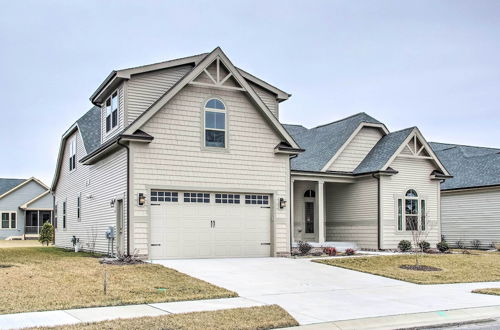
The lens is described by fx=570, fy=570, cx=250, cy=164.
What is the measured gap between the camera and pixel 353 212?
2803 cm

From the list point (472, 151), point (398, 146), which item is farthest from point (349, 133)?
point (472, 151)

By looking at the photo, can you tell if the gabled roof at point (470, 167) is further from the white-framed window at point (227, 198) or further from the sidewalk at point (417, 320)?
the sidewalk at point (417, 320)

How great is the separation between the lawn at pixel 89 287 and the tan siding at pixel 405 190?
13176 millimetres

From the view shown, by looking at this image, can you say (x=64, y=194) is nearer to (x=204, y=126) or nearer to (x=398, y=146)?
(x=204, y=126)

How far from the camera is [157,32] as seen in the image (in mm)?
20578

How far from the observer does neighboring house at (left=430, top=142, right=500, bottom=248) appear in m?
31.4

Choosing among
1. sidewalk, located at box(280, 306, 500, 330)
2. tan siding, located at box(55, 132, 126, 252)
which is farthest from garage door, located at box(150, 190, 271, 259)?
sidewalk, located at box(280, 306, 500, 330)

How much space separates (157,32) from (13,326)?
13.5 metres

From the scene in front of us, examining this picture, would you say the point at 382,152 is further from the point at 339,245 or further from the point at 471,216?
the point at 471,216

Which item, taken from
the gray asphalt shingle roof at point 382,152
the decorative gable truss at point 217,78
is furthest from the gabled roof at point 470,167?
the decorative gable truss at point 217,78

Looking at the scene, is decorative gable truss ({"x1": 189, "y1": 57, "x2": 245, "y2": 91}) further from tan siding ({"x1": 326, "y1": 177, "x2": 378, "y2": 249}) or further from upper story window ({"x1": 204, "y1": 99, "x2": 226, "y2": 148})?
tan siding ({"x1": 326, "y1": 177, "x2": 378, "y2": 249})

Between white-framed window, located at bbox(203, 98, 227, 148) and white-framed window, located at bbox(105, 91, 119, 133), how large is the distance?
366 centimetres

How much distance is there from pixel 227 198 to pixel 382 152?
980cm

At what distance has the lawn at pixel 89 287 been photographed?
37.5ft
